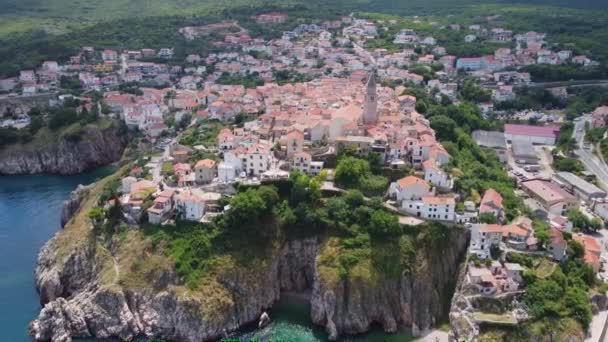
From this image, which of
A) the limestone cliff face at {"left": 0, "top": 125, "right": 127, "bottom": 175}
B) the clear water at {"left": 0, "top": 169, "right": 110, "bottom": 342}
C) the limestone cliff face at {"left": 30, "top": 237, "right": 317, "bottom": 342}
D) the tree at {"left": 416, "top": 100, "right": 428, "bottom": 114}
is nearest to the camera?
the limestone cliff face at {"left": 30, "top": 237, "right": 317, "bottom": 342}

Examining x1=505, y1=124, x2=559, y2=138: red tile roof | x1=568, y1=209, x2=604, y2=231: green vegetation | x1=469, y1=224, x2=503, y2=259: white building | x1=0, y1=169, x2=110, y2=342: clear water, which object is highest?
x1=469, y1=224, x2=503, y2=259: white building

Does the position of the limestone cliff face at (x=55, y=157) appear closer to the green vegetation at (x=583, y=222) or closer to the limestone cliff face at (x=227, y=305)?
the limestone cliff face at (x=227, y=305)

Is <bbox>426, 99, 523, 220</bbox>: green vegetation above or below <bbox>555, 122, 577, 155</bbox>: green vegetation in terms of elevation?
above

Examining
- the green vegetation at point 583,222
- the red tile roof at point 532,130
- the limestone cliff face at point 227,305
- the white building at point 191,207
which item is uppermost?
the white building at point 191,207

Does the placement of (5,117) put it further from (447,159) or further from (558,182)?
(558,182)

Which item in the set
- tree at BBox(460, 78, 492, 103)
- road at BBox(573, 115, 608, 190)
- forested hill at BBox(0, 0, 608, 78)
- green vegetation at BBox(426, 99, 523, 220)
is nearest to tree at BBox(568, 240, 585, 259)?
green vegetation at BBox(426, 99, 523, 220)

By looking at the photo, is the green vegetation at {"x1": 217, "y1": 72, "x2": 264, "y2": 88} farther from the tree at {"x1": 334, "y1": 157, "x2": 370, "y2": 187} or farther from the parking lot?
the tree at {"x1": 334, "y1": 157, "x2": 370, "y2": 187}

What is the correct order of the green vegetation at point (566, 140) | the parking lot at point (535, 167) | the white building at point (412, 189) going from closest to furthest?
the white building at point (412, 189) → the parking lot at point (535, 167) → the green vegetation at point (566, 140)

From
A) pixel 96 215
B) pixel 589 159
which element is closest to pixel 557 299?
pixel 589 159

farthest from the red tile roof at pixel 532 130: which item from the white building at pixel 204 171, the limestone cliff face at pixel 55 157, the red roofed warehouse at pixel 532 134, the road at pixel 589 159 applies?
the limestone cliff face at pixel 55 157
